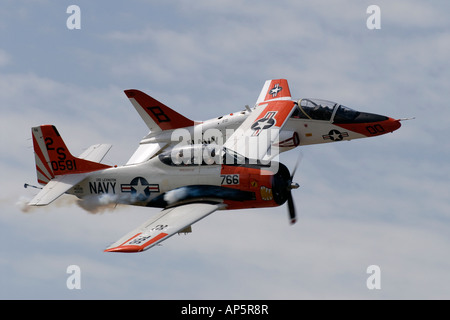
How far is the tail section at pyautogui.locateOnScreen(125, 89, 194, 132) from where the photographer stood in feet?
113

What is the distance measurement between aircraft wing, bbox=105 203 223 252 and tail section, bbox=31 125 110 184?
395 cm

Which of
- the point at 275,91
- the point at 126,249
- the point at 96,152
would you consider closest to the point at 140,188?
the point at 96,152

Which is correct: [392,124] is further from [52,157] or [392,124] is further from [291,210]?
[52,157]

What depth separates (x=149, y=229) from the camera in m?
25.0

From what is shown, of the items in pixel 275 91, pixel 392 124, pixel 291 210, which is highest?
pixel 275 91

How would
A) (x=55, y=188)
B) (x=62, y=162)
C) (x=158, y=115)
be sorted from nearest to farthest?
(x=55, y=188) → (x=62, y=162) → (x=158, y=115)

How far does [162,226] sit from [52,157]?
19.5 feet

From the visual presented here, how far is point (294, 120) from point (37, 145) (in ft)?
32.7

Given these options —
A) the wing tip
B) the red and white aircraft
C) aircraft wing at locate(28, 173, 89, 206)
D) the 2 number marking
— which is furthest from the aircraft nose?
the wing tip

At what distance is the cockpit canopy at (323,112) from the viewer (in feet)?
108

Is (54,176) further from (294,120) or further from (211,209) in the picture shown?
(294,120)

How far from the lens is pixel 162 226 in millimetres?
25062

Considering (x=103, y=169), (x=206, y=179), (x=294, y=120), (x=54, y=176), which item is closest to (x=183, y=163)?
(x=206, y=179)

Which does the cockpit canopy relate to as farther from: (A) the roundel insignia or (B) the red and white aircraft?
(A) the roundel insignia
